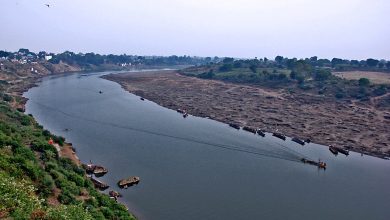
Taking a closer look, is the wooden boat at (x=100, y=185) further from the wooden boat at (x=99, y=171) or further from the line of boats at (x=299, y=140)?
the line of boats at (x=299, y=140)

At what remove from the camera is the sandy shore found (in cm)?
7569

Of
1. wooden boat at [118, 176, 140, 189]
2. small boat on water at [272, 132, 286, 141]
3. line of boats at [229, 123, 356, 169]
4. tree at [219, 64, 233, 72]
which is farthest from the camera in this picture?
tree at [219, 64, 233, 72]

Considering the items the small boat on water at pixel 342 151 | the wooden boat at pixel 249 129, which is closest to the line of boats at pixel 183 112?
the wooden boat at pixel 249 129

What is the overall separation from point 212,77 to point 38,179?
5371 inches

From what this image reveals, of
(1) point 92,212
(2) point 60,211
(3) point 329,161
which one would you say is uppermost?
(2) point 60,211

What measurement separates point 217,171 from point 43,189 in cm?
2657

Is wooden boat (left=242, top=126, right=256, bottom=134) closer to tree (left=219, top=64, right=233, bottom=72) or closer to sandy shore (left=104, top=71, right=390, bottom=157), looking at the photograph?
sandy shore (left=104, top=71, right=390, bottom=157)

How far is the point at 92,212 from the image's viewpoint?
3244cm

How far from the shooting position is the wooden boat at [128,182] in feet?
156

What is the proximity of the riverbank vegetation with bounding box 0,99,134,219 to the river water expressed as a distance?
5.53m

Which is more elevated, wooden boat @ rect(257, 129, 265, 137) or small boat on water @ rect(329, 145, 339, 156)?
wooden boat @ rect(257, 129, 265, 137)

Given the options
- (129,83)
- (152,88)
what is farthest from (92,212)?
(129,83)

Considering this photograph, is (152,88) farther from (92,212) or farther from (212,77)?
(92,212)

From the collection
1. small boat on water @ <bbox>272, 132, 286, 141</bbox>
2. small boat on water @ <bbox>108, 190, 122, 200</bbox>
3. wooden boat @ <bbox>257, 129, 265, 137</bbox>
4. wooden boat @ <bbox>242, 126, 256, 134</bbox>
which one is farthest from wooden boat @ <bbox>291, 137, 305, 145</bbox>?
small boat on water @ <bbox>108, 190, 122, 200</bbox>
